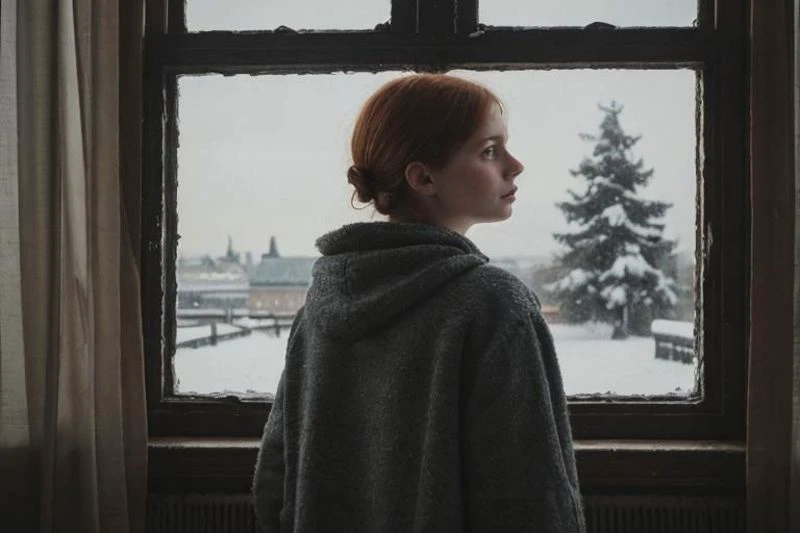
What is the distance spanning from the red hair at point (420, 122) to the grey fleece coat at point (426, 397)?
0.27 ft

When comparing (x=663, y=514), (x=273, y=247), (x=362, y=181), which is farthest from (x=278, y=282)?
(x=663, y=514)

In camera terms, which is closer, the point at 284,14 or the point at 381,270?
the point at 381,270

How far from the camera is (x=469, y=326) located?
94 cm

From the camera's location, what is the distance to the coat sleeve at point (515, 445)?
915mm

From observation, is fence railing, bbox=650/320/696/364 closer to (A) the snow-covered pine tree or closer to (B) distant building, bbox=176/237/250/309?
(A) the snow-covered pine tree

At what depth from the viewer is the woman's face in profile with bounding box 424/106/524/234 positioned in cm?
105

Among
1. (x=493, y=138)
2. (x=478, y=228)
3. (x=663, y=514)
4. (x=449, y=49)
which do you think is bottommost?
(x=663, y=514)

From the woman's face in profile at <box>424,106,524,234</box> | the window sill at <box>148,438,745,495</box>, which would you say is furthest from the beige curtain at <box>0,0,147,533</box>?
the woman's face in profile at <box>424,106,524,234</box>

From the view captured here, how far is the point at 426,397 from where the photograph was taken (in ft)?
3.21

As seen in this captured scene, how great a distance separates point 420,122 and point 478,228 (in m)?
0.79

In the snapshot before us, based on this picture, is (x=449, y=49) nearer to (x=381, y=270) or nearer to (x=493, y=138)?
(x=493, y=138)

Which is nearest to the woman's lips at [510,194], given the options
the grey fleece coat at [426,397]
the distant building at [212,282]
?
the grey fleece coat at [426,397]

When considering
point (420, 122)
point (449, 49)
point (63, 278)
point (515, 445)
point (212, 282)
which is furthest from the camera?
point (212, 282)

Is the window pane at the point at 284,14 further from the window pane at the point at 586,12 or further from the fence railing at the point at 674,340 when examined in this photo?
the fence railing at the point at 674,340
